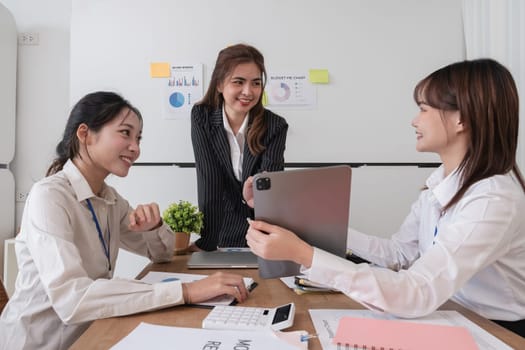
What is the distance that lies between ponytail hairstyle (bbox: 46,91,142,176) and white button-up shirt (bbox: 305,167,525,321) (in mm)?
724

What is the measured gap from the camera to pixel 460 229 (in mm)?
752

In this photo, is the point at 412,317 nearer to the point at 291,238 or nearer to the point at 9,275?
the point at 291,238

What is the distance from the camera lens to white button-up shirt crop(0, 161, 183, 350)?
72cm

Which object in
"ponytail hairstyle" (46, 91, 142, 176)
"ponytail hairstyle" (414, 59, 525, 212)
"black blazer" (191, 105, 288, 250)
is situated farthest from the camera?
"black blazer" (191, 105, 288, 250)

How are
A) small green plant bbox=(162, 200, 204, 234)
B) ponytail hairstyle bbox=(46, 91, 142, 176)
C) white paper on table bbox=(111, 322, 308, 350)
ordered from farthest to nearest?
small green plant bbox=(162, 200, 204, 234)
ponytail hairstyle bbox=(46, 91, 142, 176)
white paper on table bbox=(111, 322, 308, 350)

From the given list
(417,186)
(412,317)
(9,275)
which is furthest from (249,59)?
(9,275)

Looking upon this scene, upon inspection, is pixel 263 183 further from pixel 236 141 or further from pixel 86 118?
pixel 236 141

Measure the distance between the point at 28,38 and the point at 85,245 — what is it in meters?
2.16

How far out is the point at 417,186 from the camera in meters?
2.27

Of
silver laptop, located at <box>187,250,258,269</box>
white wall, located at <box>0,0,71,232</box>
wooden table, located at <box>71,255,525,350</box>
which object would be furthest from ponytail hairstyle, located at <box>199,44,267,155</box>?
white wall, located at <box>0,0,71,232</box>

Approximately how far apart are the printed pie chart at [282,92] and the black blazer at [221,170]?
635 mm

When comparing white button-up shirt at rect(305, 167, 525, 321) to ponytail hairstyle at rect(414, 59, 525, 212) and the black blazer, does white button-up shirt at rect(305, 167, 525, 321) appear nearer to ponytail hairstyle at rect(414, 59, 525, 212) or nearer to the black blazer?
ponytail hairstyle at rect(414, 59, 525, 212)

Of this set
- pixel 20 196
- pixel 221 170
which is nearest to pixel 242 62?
pixel 221 170

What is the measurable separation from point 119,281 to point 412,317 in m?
0.57
